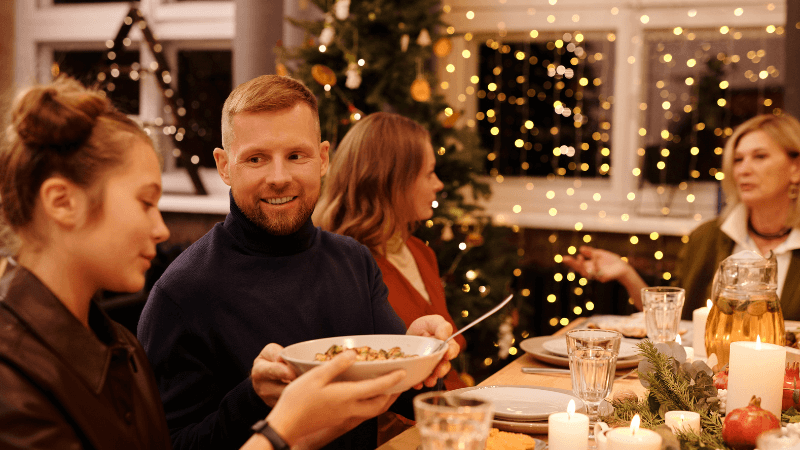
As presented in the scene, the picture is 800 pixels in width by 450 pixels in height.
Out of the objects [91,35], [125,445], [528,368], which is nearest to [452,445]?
[125,445]

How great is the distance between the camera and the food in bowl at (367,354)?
40.6 inches

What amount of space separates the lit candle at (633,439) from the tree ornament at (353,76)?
238cm

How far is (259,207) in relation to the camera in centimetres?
133

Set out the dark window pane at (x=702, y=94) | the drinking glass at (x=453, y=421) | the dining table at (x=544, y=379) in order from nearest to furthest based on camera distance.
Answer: the drinking glass at (x=453, y=421) < the dining table at (x=544, y=379) < the dark window pane at (x=702, y=94)

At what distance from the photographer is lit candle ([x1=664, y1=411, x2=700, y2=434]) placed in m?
1.02

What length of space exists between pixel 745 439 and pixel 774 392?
0.50ft

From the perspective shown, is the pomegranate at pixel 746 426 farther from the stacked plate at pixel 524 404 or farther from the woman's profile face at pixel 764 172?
the woman's profile face at pixel 764 172

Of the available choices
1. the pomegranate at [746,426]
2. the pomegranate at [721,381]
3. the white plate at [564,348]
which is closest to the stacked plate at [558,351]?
the white plate at [564,348]

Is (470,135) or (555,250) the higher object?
(470,135)

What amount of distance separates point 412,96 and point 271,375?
2.29 meters

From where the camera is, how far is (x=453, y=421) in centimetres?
76

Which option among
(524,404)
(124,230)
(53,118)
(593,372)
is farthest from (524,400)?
(53,118)

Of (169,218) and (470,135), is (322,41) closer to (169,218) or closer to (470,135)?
(470,135)

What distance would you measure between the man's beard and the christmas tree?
1.79 meters
